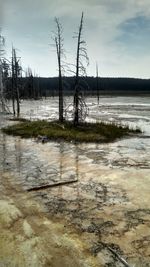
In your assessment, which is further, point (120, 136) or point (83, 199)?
point (120, 136)

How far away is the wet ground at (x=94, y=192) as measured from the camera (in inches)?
260

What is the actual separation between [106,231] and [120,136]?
14.2m

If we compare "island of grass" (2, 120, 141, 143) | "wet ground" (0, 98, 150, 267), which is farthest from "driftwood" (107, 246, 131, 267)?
"island of grass" (2, 120, 141, 143)

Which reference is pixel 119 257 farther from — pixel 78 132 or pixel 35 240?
pixel 78 132

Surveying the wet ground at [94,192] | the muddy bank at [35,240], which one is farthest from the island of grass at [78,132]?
the muddy bank at [35,240]

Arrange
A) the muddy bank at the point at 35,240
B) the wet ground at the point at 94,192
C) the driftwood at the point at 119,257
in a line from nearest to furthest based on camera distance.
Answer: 1. the driftwood at the point at 119,257
2. the muddy bank at the point at 35,240
3. the wet ground at the point at 94,192

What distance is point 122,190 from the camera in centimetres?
992

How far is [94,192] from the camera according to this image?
978cm

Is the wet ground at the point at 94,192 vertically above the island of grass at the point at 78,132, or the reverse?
the island of grass at the point at 78,132

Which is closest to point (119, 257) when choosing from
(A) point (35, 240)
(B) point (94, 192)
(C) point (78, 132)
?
(A) point (35, 240)

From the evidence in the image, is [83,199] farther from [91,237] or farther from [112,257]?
[112,257]

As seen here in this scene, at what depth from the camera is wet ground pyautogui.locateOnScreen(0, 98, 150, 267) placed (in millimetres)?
6602

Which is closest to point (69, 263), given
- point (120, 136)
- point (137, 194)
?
point (137, 194)

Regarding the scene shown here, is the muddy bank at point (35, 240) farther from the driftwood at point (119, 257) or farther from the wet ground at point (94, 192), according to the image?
the driftwood at point (119, 257)
